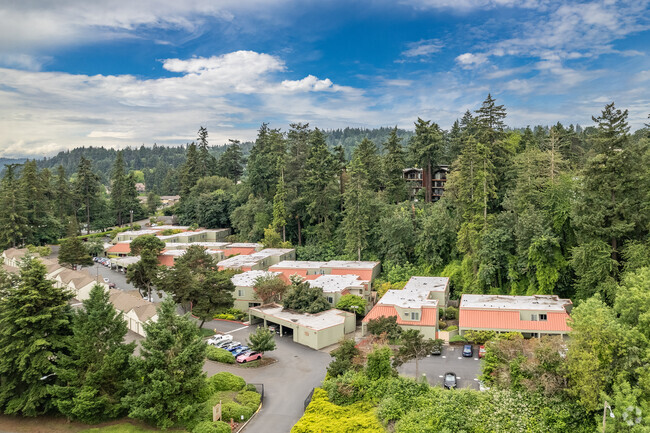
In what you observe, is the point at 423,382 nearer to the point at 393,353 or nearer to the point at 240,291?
the point at 393,353

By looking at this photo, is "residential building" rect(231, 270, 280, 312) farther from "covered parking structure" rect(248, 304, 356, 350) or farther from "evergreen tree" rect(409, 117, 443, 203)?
"evergreen tree" rect(409, 117, 443, 203)

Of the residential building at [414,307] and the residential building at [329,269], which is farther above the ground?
the residential building at [329,269]

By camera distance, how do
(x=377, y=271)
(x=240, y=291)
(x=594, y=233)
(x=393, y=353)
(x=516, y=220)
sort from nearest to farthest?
(x=393, y=353)
(x=594, y=233)
(x=516, y=220)
(x=240, y=291)
(x=377, y=271)

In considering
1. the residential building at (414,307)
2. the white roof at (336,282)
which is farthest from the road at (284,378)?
the white roof at (336,282)

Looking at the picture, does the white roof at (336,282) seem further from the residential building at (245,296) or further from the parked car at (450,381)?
the parked car at (450,381)

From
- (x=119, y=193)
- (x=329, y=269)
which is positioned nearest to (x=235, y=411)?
(x=329, y=269)

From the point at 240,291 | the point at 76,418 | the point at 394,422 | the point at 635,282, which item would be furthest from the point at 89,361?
the point at 635,282
